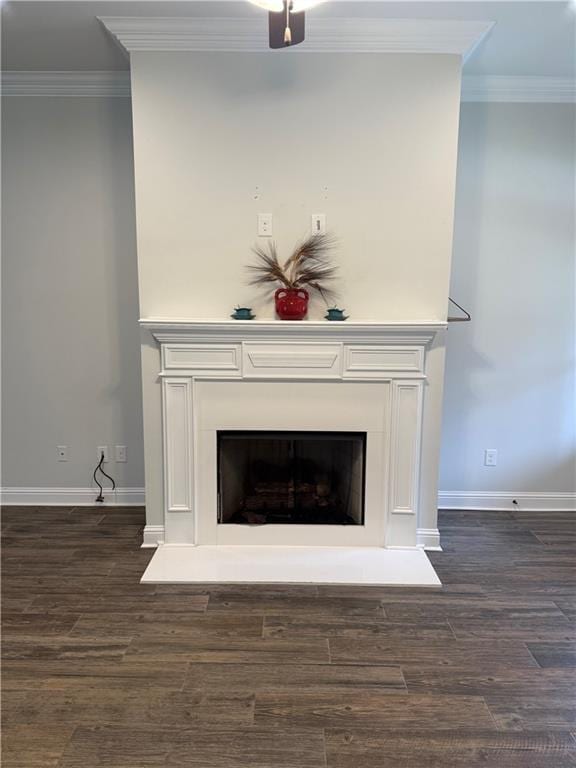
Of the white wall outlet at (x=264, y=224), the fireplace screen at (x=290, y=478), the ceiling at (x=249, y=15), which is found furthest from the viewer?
the fireplace screen at (x=290, y=478)

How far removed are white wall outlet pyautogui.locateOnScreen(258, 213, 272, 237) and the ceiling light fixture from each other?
1.00 meters

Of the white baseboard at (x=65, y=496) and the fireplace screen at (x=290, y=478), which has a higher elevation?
the fireplace screen at (x=290, y=478)

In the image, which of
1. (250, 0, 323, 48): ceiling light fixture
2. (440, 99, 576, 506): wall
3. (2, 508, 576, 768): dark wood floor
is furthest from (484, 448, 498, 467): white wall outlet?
(250, 0, 323, 48): ceiling light fixture

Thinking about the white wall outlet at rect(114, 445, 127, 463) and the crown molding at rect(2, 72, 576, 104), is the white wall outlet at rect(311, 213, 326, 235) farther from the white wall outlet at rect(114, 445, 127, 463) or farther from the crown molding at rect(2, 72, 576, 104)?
the white wall outlet at rect(114, 445, 127, 463)

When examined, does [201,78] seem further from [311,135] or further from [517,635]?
[517,635]

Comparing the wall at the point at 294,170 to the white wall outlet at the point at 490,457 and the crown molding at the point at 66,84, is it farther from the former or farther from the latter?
the white wall outlet at the point at 490,457

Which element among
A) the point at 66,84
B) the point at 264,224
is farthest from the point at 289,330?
the point at 66,84

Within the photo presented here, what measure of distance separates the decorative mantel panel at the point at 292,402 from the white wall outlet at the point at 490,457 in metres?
0.85

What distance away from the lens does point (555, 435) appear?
3.35 metres

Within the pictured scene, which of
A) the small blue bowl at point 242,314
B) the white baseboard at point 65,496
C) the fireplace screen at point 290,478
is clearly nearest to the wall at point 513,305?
the fireplace screen at point 290,478

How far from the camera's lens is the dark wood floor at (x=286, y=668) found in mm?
1598

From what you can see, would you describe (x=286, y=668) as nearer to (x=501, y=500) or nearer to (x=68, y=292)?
(x=501, y=500)

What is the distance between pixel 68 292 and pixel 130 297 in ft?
1.25

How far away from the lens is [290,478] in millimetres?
2934
